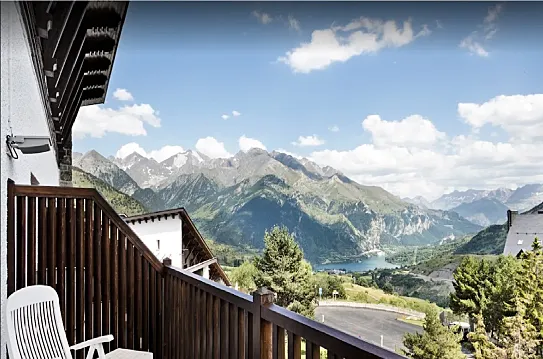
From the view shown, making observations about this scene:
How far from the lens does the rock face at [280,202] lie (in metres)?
29.6

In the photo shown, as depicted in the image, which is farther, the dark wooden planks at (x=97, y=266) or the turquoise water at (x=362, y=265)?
the turquoise water at (x=362, y=265)

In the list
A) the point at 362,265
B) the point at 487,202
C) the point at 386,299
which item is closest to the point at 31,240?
the point at 386,299

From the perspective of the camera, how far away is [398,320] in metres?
27.5

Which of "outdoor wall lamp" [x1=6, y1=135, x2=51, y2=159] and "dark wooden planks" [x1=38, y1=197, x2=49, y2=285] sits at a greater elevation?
"outdoor wall lamp" [x1=6, y1=135, x2=51, y2=159]

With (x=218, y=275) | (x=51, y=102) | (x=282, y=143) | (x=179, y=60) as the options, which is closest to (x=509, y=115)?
(x=282, y=143)

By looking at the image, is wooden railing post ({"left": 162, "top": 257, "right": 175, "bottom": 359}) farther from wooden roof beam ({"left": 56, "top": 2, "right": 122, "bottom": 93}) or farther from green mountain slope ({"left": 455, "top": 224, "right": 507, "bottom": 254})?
green mountain slope ({"left": 455, "top": 224, "right": 507, "bottom": 254})

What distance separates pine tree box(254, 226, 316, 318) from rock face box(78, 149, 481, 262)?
148 cm

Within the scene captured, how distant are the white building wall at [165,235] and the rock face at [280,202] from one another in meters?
13.5

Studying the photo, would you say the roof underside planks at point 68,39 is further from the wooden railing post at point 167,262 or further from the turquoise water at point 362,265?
the turquoise water at point 362,265

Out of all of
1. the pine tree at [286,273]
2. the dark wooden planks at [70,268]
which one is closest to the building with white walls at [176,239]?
the dark wooden planks at [70,268]

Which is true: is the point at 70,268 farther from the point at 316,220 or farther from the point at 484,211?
the point at 484,211

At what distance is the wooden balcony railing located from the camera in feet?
6.77

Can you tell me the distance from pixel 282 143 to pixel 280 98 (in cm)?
393

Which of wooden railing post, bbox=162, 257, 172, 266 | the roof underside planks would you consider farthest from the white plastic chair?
the roof underside planks
